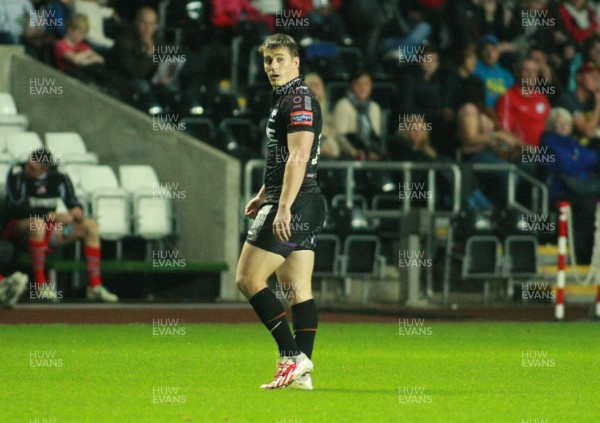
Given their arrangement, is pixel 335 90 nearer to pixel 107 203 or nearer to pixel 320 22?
pixel 320 22

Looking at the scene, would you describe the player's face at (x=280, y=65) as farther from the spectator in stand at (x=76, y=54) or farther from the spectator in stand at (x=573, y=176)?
the spectator in stand at (x=573, y=176)

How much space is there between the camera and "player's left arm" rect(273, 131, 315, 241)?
923cm

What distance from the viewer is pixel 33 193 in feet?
59.4

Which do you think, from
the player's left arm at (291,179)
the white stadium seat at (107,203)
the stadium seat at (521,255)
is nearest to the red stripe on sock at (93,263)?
the white stadium seat at (107,203)

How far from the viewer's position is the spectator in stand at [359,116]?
805 inches

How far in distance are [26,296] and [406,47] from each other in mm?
7537

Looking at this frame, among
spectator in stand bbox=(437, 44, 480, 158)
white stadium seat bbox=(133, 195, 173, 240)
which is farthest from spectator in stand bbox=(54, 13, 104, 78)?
spectator in stand bbox=(437, 44, 480, 158)

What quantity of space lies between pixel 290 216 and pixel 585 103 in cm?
1438

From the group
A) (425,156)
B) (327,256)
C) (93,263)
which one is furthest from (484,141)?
(93,263)

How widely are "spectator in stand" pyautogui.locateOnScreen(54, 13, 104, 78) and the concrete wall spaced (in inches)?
15.1

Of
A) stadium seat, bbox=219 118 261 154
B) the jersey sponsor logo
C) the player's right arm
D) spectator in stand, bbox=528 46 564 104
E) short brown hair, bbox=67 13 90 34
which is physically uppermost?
short brown hair, bbox=67 13 90 34

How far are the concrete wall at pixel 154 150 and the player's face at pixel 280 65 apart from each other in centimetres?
A: 988

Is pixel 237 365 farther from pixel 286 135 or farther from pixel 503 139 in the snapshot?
pixel 503 139

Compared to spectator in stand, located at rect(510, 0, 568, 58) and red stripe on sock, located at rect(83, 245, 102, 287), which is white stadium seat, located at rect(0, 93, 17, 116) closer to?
red stripe on sock, located at rect(83, 245, 102, 287)
